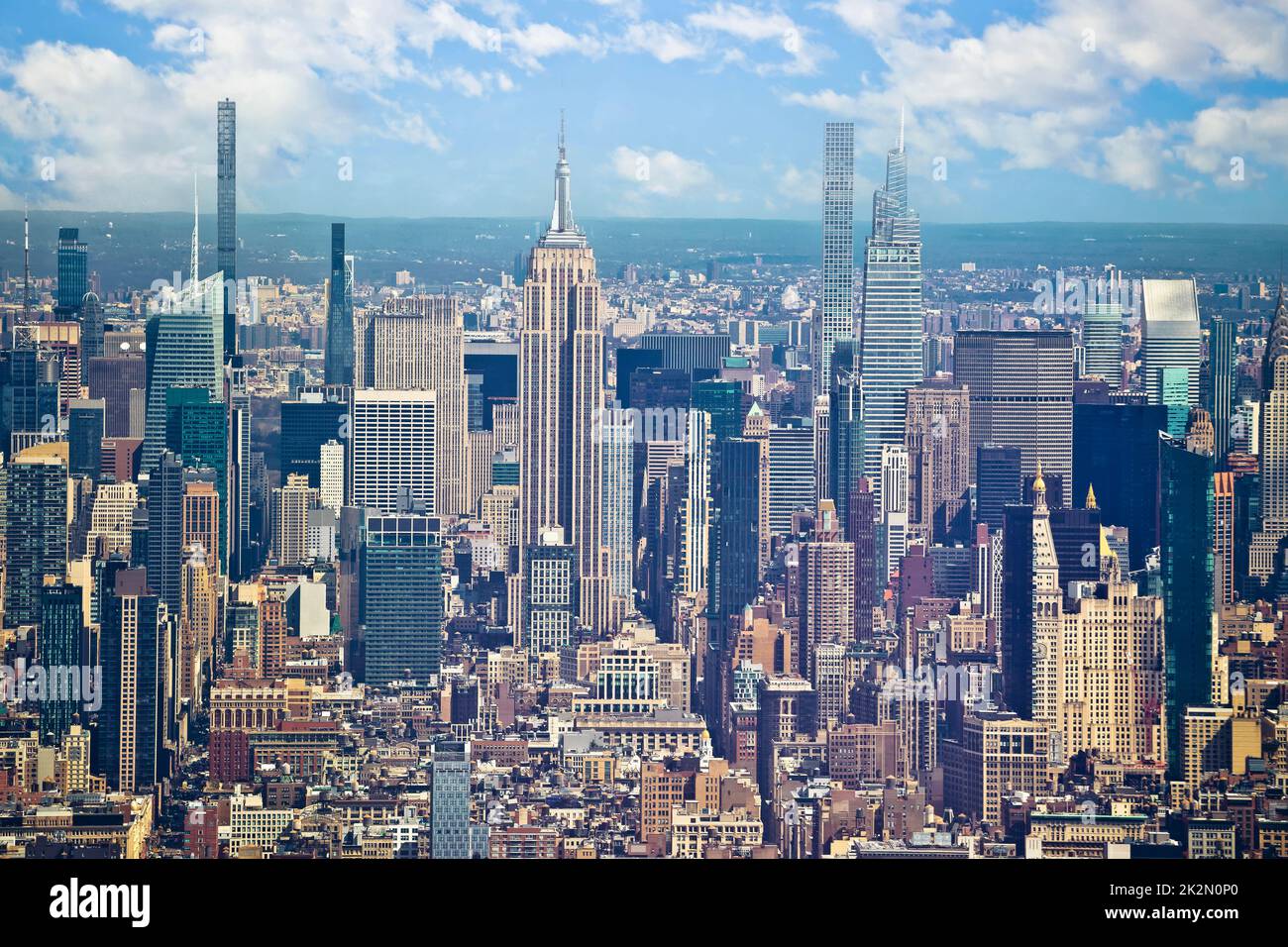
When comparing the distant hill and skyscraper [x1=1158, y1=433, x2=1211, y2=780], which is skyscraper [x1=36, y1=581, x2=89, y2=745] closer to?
the distant hill

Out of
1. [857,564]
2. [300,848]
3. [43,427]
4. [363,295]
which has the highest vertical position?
[363,295]

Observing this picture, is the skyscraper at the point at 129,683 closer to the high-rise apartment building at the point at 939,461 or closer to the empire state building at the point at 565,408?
the empire state building at the point at 565,408

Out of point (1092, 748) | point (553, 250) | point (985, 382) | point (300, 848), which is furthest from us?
point (985, 382)

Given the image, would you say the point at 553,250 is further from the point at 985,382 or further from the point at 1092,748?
the point at 1092,748

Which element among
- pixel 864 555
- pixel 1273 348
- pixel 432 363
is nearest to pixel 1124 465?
pixel 1273 348

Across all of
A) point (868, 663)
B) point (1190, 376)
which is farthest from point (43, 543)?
point (1190, 376)

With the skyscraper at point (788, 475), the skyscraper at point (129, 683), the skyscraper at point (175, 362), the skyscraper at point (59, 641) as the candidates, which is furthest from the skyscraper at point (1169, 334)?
the skyscraper at point (59, 641)
